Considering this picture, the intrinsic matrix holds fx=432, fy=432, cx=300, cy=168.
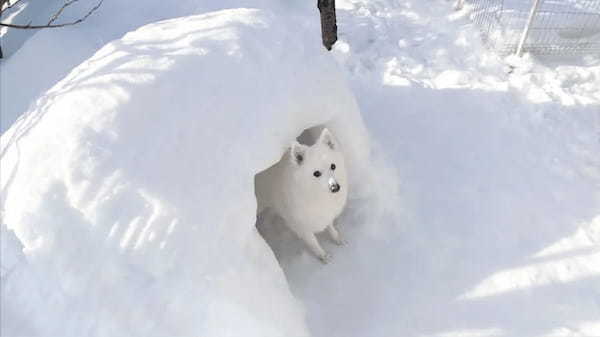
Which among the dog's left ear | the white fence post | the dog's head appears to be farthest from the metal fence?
the dog's head

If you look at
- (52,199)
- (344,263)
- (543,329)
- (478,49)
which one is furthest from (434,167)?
(52,199)

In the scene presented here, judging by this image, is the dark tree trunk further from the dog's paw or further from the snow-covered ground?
the dog's paw

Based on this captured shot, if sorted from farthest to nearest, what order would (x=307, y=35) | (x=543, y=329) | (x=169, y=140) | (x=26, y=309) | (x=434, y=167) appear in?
(x=434, y=167) < (x=307, y=35) < (x=543, y=329) < (x=169, y=140) < (x=26, y=309)

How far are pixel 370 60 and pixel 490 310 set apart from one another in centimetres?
320

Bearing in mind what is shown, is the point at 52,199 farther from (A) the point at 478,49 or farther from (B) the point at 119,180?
(A) the point at 478,49

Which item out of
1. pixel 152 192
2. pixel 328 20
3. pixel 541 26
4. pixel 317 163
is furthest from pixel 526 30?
pixel 152 192

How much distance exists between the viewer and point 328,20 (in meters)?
4.60

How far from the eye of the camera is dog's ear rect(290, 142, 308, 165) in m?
2.76

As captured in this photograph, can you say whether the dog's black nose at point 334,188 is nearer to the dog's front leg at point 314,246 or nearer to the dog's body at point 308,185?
the dog's body at point 308,185

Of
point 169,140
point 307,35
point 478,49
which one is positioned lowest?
point 478,49

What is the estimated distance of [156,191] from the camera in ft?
7.21

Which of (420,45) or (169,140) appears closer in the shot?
(169,140)

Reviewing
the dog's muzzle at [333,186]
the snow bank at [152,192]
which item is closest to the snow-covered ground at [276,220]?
the snow bank at [152,192]

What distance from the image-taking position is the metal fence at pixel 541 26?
505 cm
